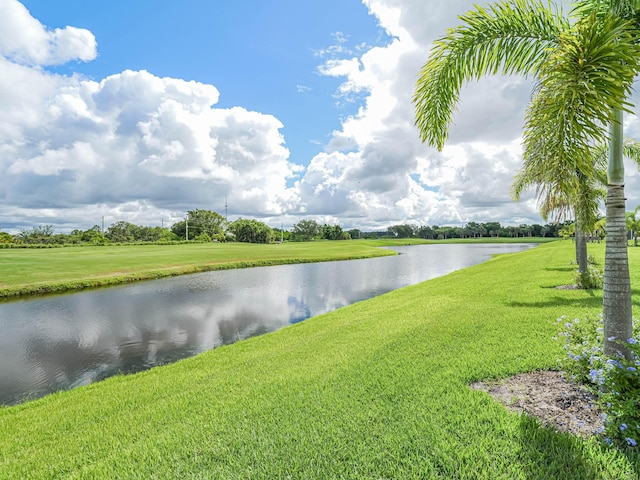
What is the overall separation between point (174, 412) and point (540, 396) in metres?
5.06

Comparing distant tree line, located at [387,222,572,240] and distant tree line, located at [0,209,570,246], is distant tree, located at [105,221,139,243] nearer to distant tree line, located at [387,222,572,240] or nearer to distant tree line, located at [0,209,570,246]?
distant tree line, located at [0,209,570,246]

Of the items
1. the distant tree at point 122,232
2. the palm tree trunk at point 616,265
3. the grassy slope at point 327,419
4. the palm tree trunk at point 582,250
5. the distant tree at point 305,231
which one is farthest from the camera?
the distant tree at point 305,231

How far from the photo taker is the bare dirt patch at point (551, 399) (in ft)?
11.6

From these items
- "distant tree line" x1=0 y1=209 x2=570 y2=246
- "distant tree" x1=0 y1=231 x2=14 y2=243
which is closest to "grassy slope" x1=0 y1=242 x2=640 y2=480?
"distant tree line" x1=0 y1=209 x2=570 y2=246

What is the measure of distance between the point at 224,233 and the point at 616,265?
123358 millimetres

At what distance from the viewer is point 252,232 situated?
11412 cm

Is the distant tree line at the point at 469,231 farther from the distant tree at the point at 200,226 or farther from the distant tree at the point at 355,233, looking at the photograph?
the distant tree at the point at 200,226

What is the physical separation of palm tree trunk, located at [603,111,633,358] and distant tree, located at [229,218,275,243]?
367 feet

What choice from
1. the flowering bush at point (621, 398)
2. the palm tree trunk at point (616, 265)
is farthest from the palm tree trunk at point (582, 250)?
the flowering bush at point (621, 398)

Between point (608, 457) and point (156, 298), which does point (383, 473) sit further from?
point (156, 298)

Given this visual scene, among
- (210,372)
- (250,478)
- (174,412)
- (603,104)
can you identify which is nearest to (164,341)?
(210,372)

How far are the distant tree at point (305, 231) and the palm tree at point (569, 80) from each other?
138 metres

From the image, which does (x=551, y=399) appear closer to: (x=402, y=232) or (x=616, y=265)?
(x=616, y=265)

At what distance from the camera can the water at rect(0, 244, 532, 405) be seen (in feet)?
31.5
